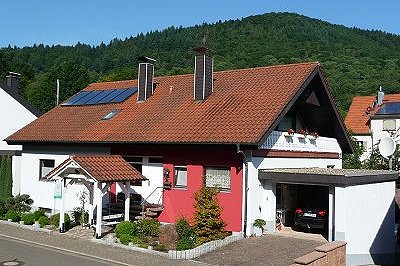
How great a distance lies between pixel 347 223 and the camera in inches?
618

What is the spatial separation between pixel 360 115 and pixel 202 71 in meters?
32.2

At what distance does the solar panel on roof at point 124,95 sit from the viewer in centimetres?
2488

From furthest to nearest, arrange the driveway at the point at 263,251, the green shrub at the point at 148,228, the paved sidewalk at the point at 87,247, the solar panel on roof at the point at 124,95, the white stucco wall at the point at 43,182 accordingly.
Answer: the solar panel on roof at the point at 124,95 → the white stucco wall at the point at 43,182 → the green shrub at the point at 148,228 → the paved sidewalk at the point at 87,247 → the driveway at the point at 263,251

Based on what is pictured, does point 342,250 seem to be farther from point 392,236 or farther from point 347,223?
→ point 392,236

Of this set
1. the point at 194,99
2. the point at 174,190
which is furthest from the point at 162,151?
the point at 194,99

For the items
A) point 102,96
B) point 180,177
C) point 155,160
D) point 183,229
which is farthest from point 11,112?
point 183,229

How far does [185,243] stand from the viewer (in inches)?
606

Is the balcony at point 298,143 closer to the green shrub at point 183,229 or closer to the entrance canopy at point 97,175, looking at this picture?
the green shrub at point 183,229

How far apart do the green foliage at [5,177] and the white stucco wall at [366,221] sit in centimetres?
1678

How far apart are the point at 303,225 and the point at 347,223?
273cm

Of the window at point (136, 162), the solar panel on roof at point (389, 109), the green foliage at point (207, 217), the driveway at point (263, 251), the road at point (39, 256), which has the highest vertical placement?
the solar panel on roof at point (389, 109)

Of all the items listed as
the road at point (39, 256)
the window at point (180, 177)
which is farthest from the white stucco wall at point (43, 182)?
the road at point (39, 256)

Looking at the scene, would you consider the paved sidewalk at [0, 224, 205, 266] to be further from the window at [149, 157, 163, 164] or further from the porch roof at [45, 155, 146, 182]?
the window at [149, 157, 163, 164]

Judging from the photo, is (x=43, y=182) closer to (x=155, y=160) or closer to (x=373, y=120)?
(x=155, y=160)
